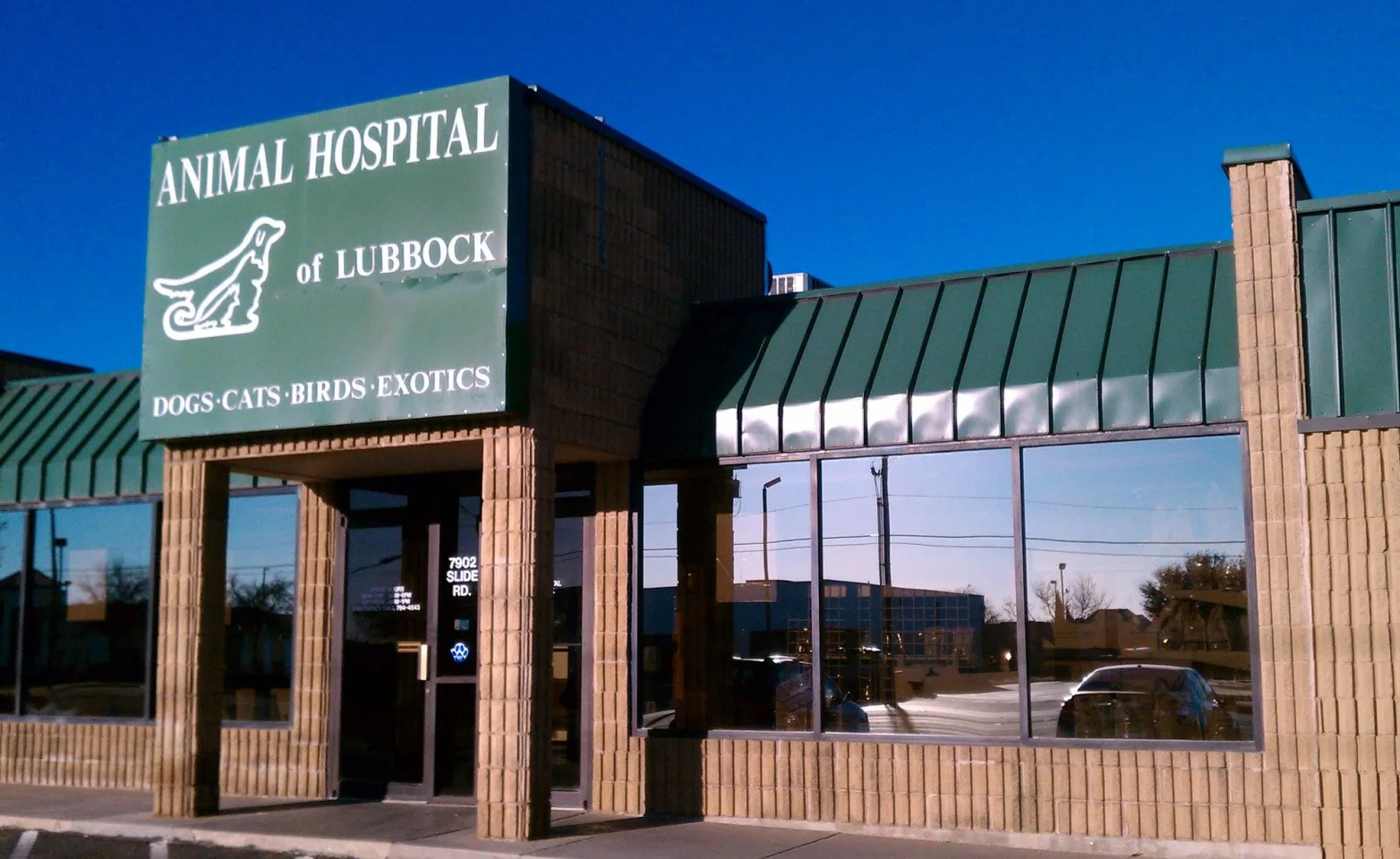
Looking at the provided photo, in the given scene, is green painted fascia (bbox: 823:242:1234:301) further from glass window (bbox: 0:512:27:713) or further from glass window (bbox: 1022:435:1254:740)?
glass window (bbox: 0:512:27:713)

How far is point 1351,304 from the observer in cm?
1025

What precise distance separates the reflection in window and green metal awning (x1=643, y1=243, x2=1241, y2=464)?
16.5 inches

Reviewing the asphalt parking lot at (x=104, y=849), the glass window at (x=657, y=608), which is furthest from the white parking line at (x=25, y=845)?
the glass window at (x=657, y=608)

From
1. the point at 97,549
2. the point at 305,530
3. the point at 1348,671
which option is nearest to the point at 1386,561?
the point at 1348,671

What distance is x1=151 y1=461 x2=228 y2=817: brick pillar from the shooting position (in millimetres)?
12711

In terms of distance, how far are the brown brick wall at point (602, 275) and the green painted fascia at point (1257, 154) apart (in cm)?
513

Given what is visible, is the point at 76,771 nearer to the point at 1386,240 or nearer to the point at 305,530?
the point at 305,530

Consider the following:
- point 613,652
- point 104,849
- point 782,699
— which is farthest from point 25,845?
point 782,699

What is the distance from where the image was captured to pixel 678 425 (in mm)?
12664

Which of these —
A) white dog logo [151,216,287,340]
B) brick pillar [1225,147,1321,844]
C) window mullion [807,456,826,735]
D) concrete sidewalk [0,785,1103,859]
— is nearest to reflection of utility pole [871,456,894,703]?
window mullion [807,456,826,735]

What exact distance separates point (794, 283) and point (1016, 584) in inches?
269

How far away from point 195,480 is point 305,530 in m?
1.50

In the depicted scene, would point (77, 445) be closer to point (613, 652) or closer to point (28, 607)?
point (28, 607)

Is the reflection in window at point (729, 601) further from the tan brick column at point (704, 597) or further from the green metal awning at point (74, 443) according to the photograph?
the green metal awning at point (74, 443)
